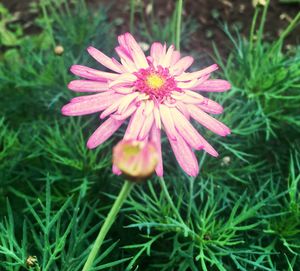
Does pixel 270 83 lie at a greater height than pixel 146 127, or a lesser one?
lesser

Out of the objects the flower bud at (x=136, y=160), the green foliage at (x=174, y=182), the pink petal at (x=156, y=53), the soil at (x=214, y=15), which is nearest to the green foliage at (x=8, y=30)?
the soil at (x=214, y=15)

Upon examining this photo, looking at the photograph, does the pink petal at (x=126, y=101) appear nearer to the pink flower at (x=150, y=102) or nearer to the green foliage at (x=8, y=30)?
the pink flower at (x=150, y=102)

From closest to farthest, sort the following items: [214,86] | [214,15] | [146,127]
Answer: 1. [146,127]
2. [214,86]
3. [214,15]

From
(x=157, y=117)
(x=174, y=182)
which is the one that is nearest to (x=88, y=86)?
(x=157, y=117)

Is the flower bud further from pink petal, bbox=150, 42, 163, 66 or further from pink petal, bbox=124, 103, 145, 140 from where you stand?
pink petal, bbox=150, 42, 163, 66

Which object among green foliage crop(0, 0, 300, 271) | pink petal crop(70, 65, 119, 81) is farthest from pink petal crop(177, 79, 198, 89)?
green foliage crop(0, 0, 300, 271)

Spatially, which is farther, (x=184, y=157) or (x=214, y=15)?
(x=214, y=15)

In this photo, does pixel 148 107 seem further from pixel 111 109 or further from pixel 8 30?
pixel 8 30
